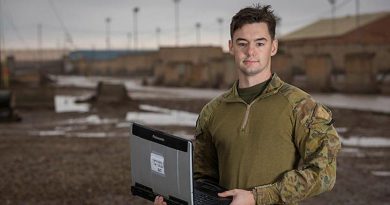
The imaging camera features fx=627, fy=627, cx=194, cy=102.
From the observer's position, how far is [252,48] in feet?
9.11

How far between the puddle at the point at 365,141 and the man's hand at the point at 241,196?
10.6 metres

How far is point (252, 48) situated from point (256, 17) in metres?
0.14

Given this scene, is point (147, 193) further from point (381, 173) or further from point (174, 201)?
point (381, 173)

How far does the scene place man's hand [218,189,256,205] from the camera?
2.59 meters

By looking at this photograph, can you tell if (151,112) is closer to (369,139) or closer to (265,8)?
(369,139)

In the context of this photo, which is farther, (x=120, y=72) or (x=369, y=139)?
(x=120, y=72)

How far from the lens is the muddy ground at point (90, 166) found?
812 cm

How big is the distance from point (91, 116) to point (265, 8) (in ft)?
57.4

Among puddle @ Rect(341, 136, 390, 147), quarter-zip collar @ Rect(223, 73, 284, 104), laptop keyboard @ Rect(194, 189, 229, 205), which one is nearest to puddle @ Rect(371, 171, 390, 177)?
puddle @ Rect(341, 136, 390, 147)

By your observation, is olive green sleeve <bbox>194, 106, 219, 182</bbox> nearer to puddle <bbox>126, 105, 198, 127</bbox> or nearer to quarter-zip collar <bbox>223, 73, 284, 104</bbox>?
quarter-zip collar <bbox>223, 73, 284, 104</bbox>

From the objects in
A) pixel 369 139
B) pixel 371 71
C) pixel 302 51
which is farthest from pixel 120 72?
pixel 369 139

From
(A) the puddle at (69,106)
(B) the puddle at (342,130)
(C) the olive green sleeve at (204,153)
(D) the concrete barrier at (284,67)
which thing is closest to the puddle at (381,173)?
(B) the puddle at (342,130)

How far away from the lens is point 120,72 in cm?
7869

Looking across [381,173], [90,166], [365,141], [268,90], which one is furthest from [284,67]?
[268,90]
